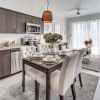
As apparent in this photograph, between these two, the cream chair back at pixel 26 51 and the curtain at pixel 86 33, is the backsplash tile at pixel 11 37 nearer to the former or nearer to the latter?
the cream chair back at pixel 26 51

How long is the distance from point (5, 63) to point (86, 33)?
17.9ft

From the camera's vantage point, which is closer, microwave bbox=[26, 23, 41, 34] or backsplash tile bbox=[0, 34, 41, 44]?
backsplash tile bbox=[0, 34, 41, 44]

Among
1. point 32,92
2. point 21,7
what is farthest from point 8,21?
point 32,92

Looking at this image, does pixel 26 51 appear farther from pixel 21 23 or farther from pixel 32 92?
pixel 21 23

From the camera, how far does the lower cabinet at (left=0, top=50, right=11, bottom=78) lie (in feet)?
9.22

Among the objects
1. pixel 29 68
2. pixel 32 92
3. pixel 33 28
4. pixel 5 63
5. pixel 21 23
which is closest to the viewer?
pixel 32 92

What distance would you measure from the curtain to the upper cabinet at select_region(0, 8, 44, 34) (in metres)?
4.04

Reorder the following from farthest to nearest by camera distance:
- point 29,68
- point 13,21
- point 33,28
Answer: point 33,28
point 13,21
point 29,68

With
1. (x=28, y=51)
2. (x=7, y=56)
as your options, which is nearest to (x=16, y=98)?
(x=28, y=51)

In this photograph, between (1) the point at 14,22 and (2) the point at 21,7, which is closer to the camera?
(1) the point at 14,22

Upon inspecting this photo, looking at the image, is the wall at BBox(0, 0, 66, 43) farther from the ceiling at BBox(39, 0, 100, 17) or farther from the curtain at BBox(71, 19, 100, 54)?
the curtain at BBox(71, 19, 100, 54)

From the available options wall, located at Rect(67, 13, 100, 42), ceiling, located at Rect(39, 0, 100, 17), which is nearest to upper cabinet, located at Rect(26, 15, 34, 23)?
ceiling, located at Rect(39, 0, 100, 17)

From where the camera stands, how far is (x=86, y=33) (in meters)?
6.53

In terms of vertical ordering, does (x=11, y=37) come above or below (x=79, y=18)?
below
